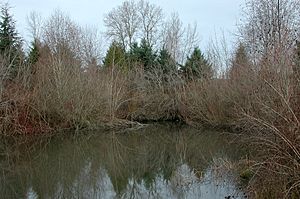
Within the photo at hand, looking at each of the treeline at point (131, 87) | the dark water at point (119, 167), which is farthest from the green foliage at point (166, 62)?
the dark water at point (119, 167)

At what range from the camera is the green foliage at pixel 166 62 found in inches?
1065

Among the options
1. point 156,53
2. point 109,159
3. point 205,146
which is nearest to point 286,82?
point 109,159

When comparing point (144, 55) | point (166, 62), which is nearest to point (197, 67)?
point (166, 62)

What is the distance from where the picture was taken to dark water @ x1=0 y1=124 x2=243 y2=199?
25.7ft

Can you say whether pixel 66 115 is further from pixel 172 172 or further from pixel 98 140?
pixel 172 172

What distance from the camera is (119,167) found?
34.0 ft

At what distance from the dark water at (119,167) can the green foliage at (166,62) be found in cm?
1076

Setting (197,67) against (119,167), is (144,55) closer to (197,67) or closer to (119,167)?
(197,67)

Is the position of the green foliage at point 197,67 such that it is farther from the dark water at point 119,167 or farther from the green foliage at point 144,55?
the dark water at point 119,167

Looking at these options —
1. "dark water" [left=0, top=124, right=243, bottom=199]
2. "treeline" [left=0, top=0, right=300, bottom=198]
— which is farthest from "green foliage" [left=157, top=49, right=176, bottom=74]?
"dark water" [left=0, top=124, right=243, bottom=199]

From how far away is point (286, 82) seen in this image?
263 inches

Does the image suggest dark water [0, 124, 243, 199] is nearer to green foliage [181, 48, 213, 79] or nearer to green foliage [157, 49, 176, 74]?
green foliage [181, 48, 213, 79]

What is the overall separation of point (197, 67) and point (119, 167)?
1699 centimetres

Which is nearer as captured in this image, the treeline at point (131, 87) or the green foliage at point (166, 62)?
the treeline at point (131, 87)
